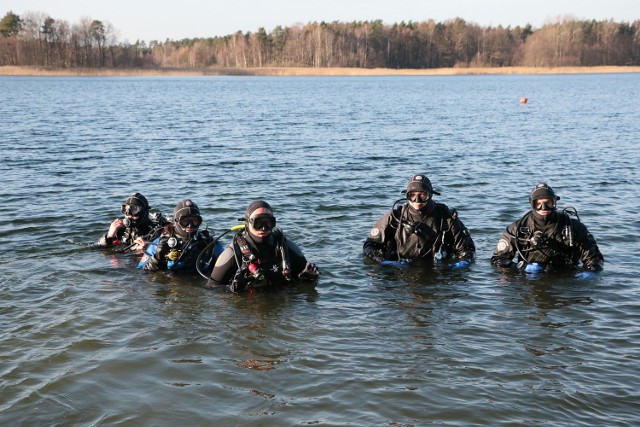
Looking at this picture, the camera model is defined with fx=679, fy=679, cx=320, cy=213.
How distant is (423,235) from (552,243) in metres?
1.73

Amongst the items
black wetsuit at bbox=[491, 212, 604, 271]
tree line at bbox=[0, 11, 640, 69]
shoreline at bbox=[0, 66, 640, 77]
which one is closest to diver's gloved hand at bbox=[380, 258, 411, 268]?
black wetsuit at bbox=[491, 212, 604, 271]

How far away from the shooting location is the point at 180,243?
9125 mm

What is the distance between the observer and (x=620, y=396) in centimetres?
596

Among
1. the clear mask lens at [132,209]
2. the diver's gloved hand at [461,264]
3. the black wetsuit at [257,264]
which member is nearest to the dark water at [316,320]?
the diver's gloved hand at [461,264]

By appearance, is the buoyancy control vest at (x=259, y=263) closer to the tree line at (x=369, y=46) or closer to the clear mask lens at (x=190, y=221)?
the clear mask lens at (x=190, y=221)

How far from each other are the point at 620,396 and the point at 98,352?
5010 millimetres

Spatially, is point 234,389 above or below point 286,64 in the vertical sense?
below

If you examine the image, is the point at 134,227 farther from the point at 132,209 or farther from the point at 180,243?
the point at 180,243

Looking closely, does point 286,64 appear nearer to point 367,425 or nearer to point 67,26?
point 67,26

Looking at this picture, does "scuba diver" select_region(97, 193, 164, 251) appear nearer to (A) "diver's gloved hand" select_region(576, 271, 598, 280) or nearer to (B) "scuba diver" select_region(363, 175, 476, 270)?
(B) "scuba diver" select_region(363, 175, 476, 270)

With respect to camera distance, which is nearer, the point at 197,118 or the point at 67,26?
the point at 197,118

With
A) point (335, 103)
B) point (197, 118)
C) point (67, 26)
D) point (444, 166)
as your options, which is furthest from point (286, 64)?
point (444, 166)

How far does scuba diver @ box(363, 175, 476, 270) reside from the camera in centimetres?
955

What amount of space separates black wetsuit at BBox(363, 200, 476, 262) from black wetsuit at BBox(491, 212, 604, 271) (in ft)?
1.90
